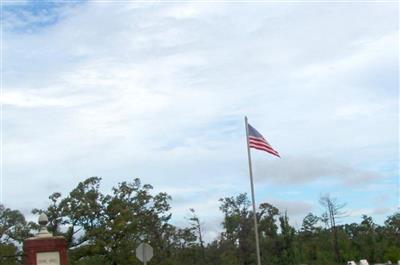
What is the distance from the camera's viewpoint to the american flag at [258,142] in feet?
Answer: 84.4

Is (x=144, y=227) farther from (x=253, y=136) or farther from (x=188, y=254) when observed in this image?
(x=253, y=136)

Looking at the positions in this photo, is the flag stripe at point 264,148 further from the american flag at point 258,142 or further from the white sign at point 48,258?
the white sign at point 48,258

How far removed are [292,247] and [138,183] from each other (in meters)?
26.7

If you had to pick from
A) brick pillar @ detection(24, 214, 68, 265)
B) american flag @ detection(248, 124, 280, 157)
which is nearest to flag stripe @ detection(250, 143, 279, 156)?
american flag @ detection(248, 124, 280, 157)

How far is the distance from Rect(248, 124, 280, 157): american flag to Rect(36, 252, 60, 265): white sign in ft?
31.5

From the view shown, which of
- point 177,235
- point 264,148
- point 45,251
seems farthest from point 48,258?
point 177,235

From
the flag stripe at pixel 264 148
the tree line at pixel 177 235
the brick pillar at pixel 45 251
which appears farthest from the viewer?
the tree line at pixel 177 235

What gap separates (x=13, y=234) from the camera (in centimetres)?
4809

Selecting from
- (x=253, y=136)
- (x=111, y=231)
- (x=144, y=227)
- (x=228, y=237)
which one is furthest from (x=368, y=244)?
(x=253, y=136)

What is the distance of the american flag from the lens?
25.7 m

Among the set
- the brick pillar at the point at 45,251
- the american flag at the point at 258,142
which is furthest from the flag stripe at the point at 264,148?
the brick pillar at the point at 45,251

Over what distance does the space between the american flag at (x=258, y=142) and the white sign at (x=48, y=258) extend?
9.61m

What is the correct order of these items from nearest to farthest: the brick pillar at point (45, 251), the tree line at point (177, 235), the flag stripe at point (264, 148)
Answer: the brick pillar at point (45, 251) < the flag stripe at point (264, 148) < the tree line at point (177, 235)

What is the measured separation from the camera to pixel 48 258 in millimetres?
17984
